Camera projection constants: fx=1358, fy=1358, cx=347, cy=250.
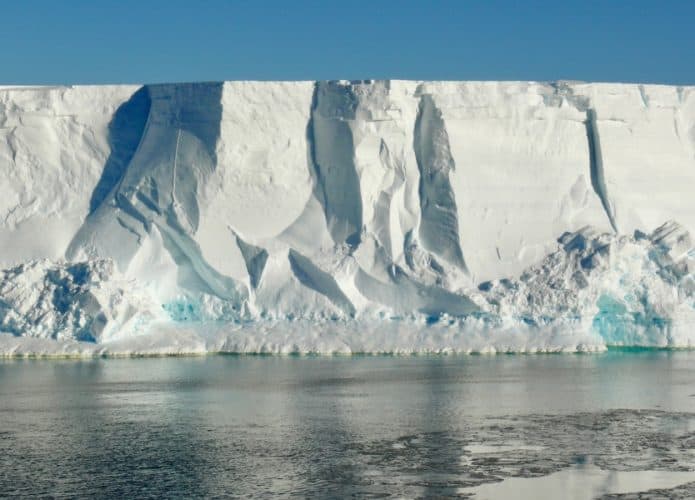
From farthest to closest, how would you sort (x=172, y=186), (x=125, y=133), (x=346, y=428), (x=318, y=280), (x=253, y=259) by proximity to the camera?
(x=125, y=133), (x=172, y=186), (x=253, y=259), (x=318, y=280), (x=346, y=428)

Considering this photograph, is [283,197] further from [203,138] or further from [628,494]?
[628,494]

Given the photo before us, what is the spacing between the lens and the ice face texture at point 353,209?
3431 centimetres

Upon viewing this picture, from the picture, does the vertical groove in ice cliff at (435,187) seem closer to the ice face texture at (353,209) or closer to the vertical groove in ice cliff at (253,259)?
the ice face texture at (353,209)

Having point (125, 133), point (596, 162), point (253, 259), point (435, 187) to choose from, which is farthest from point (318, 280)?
point (596, 162)

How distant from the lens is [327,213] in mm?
36438

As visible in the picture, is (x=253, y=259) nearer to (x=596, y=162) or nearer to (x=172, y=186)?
(x=172, y=186)

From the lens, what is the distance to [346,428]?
2144 cm

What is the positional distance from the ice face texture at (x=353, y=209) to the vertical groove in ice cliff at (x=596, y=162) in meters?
0.06

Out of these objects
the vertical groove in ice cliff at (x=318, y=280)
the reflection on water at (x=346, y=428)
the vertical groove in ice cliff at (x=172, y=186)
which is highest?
the vertical groove in ice cliff at (x=172, y=186)

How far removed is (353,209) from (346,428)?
50.1ft

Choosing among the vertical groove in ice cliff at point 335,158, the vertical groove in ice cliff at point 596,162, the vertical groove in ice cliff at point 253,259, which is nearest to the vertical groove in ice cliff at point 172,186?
the vertical groove in ice cliff at point 253,259

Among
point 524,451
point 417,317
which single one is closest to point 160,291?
point 417,317

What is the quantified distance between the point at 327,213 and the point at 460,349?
5.40 m

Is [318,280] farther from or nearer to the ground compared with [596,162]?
nearer to the ground
